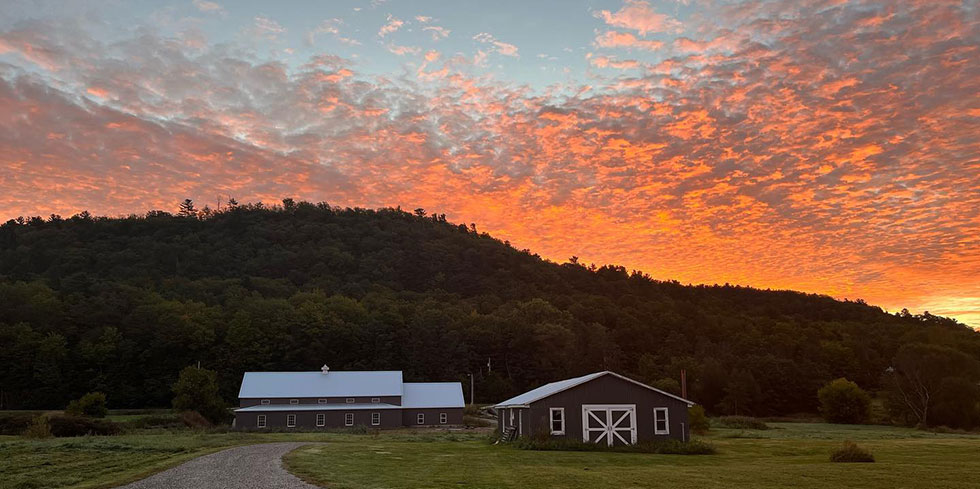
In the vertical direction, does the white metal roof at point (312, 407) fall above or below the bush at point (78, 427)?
above

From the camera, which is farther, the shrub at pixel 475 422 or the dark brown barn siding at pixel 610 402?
the shrub at pixel 475 422

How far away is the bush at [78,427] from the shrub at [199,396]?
1171 cm

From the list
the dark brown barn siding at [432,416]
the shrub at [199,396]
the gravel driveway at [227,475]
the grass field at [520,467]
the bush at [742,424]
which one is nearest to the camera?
the gravel driveway at [227,475]

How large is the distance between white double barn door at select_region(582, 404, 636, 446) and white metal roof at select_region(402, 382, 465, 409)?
96.2 feet

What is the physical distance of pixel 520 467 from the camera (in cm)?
2244

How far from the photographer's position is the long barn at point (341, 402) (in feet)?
190

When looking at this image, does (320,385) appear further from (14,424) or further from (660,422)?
(660,422)

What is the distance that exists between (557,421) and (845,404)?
4480cm

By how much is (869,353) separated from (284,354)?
74687 millimetres

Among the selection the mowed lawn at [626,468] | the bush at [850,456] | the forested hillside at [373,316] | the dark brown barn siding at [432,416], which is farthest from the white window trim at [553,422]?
the forested hillside at [373,316]

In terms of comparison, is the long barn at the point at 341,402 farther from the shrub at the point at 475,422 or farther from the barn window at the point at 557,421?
the barn window at the point at 557,421

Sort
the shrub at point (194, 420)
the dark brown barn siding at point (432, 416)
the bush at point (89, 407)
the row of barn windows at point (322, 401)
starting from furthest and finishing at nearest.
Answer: the dark brown barn siding at point (432, 416) < the row of barn windows at point (322, 401) < the bush at point (89, 407) < the shrub at point (194, 420)

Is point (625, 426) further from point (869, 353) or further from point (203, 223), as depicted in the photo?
point (203, 223)

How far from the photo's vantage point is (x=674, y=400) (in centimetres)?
3353
